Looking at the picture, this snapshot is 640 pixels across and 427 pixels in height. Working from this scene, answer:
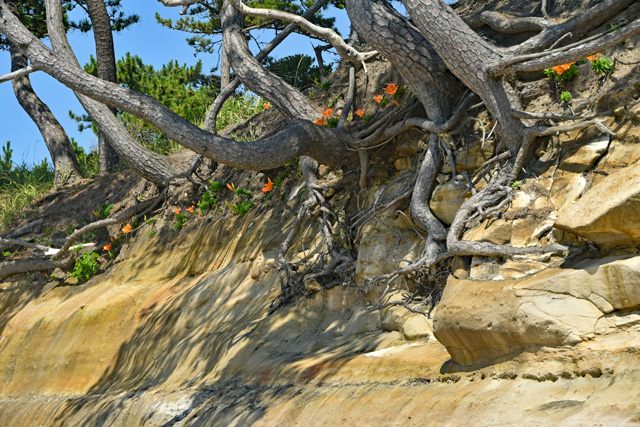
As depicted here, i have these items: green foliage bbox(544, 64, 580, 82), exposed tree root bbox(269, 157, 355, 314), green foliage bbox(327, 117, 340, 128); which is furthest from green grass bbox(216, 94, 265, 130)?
green foliage bbox(544, 64, 580, 82)

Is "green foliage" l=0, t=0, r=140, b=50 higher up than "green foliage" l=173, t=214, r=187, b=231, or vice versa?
"green foliage" l=0, t=0, r=140, b=50

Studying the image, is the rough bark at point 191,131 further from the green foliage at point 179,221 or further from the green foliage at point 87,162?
the green foliage at point 87,162

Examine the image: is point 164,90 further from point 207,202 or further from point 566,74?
point 566,74

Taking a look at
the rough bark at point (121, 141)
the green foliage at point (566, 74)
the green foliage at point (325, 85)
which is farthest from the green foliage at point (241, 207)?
the green foliage at point (566, 74)

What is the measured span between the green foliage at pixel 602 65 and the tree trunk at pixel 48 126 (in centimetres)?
1137

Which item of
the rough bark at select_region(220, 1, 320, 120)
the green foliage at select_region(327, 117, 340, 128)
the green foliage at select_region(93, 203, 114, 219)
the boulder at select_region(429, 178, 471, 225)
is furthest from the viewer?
the green foliage at select_region(93, 203, 114, 219)

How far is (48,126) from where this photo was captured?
15.4 meters

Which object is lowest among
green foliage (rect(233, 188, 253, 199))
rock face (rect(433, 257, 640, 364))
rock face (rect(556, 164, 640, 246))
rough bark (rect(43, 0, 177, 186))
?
rock face (rect(433, 257, 640, 364))

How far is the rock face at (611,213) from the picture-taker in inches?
178

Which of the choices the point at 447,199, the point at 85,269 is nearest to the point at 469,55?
the point at 447,199

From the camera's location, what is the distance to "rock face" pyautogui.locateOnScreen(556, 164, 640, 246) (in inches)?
178

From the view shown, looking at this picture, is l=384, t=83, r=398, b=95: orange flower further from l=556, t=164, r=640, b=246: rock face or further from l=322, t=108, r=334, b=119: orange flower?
l=556, t=164, r=640, b=246: rock face

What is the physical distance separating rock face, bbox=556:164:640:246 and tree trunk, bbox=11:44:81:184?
40.0ft

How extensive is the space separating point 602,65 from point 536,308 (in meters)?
2.96
